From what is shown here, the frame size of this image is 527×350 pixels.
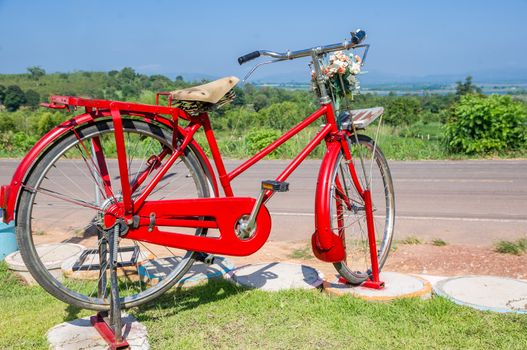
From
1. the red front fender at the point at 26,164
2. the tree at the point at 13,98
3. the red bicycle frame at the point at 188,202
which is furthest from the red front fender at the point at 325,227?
the tree at the point at 13,98

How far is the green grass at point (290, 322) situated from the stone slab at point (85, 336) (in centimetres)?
8

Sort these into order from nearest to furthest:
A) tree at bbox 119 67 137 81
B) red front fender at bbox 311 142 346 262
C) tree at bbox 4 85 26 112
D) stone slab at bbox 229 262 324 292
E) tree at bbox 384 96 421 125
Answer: red front fender at bbox 311 142 346 262 → stone slab at bbox 229 262 324 292 → tree at bbox 4 85 26 112 → tree at bbox 384 96 421 125 → tree at bbox 119 67 137 81

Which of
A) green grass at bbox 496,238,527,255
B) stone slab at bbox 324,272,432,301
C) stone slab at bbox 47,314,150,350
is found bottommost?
green grass at bbox 496,238,527,255

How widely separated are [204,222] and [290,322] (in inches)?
34.3

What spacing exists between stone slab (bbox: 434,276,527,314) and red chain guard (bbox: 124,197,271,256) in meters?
1.41

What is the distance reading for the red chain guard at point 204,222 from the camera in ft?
12.9

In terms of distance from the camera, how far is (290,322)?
400 cm

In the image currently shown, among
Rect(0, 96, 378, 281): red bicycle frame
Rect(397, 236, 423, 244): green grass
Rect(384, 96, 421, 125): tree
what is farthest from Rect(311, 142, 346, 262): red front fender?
Rect(384, 96, 421, 125): tree

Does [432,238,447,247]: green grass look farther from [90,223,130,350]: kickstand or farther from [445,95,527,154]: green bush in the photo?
[445,95,527,154]: green bush

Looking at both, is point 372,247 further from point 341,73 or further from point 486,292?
point 341,73

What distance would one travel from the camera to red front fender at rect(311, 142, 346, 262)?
4.07 metres

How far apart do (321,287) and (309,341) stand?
99 cm

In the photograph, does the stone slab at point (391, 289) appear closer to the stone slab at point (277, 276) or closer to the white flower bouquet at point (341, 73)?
the stone slab at point (277, 276)

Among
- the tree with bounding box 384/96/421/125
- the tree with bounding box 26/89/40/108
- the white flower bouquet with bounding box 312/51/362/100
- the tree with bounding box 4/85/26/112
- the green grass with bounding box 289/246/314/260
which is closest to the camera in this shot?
the white flower bouquet with bounding box 312/51/362/100
